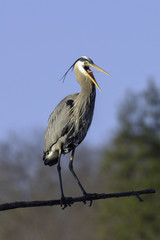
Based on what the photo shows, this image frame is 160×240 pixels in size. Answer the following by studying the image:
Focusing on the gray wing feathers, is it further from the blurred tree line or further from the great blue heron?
the blurred tree line

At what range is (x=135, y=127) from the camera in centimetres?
3484

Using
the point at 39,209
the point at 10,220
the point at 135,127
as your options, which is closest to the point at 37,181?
the point at 39,209

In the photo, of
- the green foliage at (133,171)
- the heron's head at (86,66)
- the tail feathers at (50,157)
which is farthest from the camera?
the green foliage at (133,171)

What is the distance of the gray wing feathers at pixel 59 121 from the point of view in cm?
771

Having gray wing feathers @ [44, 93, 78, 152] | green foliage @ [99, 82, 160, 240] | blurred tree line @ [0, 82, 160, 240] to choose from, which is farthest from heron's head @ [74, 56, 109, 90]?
green foliage @ [99, 82, 160, 240]

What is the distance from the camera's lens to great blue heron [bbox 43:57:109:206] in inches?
298

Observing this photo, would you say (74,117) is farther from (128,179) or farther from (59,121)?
(128,179)

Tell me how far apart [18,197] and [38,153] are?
21.2ft

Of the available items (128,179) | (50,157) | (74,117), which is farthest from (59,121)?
(128,179)

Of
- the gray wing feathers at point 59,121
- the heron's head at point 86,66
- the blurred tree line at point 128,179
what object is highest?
the heron's head at point 86,66

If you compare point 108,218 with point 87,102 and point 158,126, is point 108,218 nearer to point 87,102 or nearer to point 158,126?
point 158,126

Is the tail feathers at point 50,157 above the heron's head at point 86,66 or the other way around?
the other way around

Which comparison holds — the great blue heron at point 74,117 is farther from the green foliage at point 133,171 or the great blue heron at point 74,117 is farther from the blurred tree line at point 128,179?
the green foliage at point 133,171

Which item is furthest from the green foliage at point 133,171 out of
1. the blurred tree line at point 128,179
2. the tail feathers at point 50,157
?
the tail feathers at point 50,157
